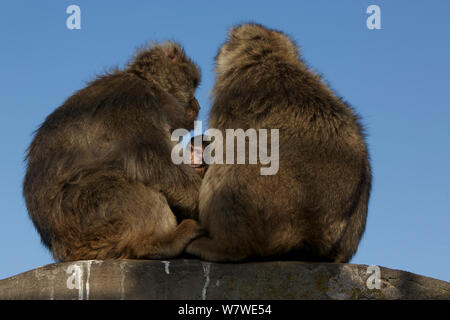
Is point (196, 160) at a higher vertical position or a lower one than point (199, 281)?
higher

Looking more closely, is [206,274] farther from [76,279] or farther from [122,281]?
[76,279]

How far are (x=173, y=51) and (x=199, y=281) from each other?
256 centimetres

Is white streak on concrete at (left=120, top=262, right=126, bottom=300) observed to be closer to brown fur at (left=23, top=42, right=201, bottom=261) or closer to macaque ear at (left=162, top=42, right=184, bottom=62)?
brown fur at (left=23, top=42, right=201, bottom=261)

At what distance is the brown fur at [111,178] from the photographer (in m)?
4.50

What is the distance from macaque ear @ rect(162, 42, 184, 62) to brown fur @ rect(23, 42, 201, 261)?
1.89 ft

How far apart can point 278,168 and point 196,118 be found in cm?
175

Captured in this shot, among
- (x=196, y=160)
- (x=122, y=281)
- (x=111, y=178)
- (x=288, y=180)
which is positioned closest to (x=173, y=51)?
(x=196, y=160)

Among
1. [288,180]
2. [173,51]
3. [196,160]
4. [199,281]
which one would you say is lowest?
[199,281]

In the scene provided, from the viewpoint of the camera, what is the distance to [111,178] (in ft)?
15.2

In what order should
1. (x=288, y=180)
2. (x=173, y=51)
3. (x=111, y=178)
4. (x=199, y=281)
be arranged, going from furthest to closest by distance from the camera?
(x=173, y=51) → (x=111, y=178) → (x=288, y=180) → (x=199, y=281)

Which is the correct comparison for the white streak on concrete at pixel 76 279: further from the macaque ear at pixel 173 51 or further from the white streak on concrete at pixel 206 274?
the macaque ear at pixel 173 51
